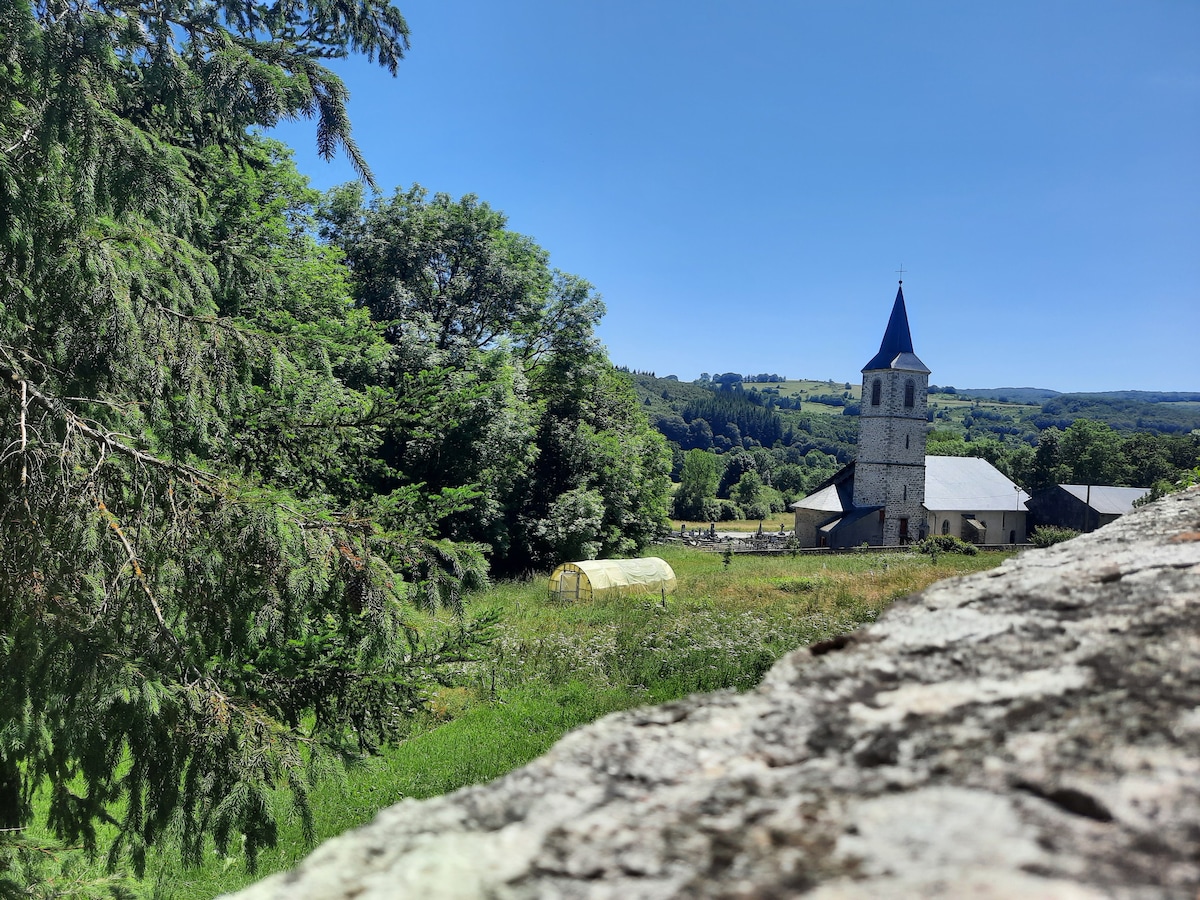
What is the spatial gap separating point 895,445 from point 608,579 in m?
32.5

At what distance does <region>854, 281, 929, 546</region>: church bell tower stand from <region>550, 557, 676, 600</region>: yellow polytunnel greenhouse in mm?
28852

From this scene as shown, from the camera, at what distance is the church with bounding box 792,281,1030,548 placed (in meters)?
48.6

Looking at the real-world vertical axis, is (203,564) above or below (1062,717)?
below

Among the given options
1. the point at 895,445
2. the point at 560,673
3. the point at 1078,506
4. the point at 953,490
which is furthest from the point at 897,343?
the point at 560,673

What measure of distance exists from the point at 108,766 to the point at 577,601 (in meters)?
18.5

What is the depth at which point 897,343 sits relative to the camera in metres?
50.2

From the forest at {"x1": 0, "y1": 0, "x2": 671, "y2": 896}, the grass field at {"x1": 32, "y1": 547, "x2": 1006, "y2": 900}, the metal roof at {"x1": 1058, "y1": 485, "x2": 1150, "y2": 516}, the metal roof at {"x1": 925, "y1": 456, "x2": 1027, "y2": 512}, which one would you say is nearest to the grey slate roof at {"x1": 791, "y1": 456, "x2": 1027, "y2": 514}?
the metal roof at {"x1": 925, "y1": 456, "x2": 1027, "y2": 512}

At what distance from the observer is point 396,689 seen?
5539mm

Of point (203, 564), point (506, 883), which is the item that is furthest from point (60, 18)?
point (506, 883)

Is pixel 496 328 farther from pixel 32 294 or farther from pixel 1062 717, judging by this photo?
pixel 1062 717

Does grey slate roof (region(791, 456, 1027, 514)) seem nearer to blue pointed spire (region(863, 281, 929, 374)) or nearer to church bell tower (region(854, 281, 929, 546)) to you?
church bell tower (region(854, 281, 929, 546))

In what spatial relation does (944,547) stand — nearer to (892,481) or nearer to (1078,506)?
(892,481)

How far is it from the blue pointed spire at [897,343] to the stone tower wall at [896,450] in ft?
3.08

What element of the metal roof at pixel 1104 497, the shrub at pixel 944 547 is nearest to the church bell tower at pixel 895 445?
the shrub at pixel 944 547
